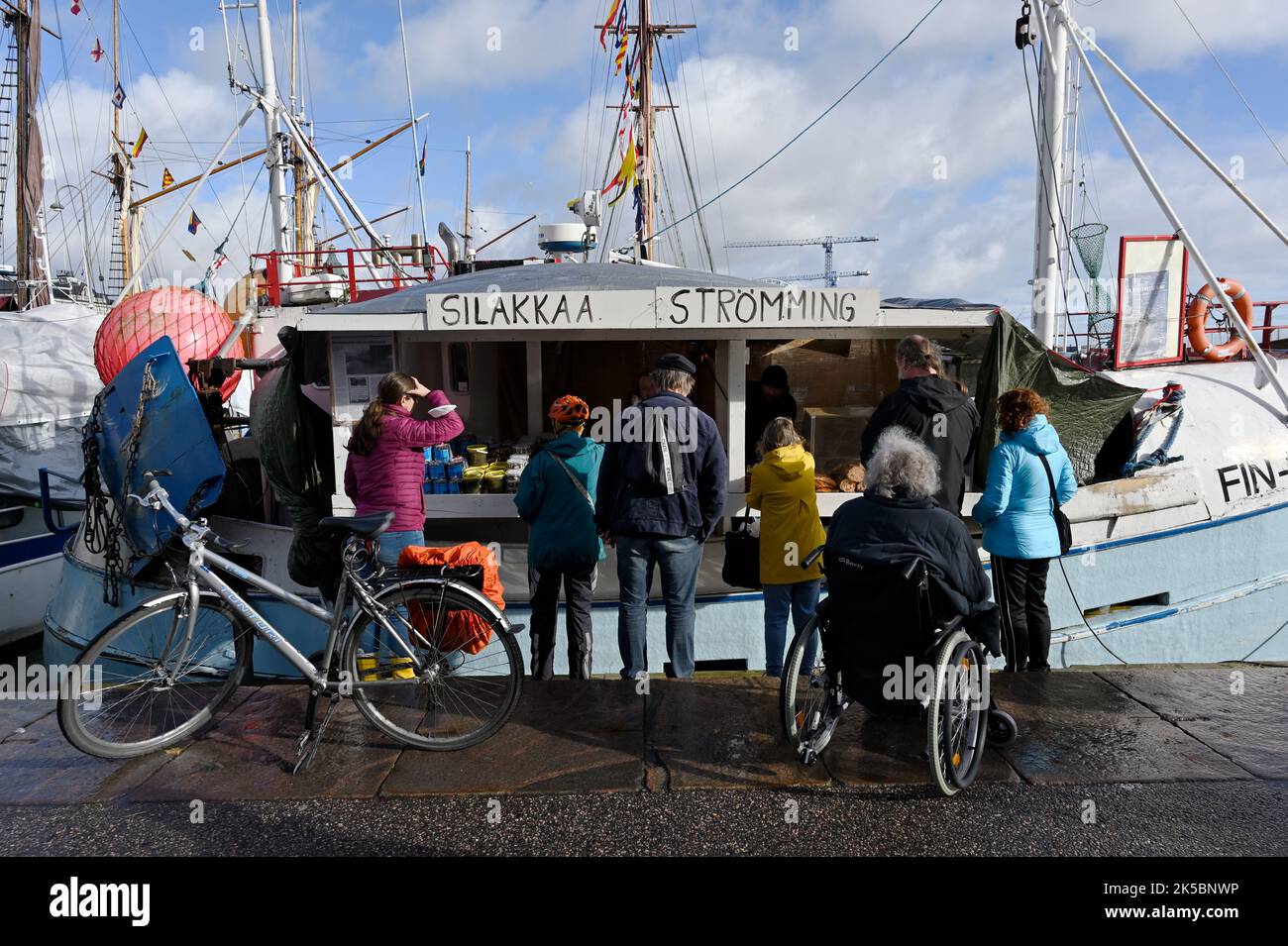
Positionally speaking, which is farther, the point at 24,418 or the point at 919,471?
the point at 24,418

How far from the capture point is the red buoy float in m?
8.33

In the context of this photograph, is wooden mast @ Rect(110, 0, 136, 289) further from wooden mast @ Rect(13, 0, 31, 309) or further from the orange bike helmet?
the orange bike helmet

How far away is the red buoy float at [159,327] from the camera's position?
8328 mm

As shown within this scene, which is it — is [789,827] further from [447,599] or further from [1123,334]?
[1123,334]

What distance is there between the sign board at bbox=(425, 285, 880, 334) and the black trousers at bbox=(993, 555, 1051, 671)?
2043mm

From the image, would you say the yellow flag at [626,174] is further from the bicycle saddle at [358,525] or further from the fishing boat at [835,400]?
the bicycle saddle at [358,525]

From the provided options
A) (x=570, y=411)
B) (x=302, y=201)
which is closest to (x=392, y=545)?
(x=570, y=411)

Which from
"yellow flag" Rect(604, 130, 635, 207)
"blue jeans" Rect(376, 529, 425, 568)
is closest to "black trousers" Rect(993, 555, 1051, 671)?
"blue jeans" Rect(376, 529, 425, 568)

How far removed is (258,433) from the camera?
6562 millimetres

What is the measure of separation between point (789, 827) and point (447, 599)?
1.53 metres

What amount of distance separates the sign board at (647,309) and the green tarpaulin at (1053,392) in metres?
1.25

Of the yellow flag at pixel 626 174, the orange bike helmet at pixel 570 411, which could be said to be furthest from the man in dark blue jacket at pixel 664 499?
the yellow flag at pixel 626 174

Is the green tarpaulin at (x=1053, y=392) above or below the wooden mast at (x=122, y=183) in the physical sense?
below
